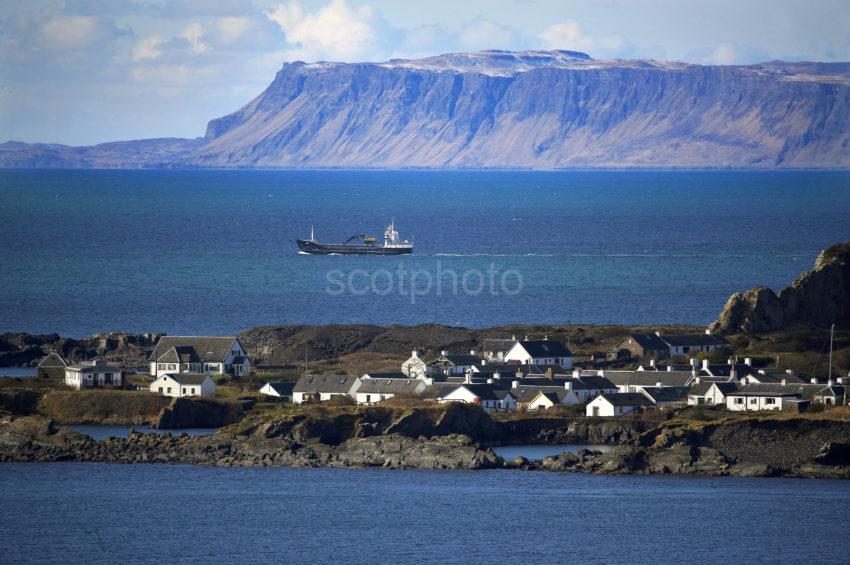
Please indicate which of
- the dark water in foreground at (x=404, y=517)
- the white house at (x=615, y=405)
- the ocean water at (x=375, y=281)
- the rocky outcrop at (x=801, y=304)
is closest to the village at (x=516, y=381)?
the white house at (x=615, y=405)

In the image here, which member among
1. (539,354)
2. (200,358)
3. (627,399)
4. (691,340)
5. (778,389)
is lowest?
(627,399)

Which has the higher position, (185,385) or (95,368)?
(95,368)

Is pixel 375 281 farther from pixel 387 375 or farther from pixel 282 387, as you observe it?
pixel 282 387

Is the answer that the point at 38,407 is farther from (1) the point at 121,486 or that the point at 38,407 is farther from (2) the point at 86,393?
(1) the point at 121,486

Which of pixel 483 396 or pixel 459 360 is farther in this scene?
pixel 459 360

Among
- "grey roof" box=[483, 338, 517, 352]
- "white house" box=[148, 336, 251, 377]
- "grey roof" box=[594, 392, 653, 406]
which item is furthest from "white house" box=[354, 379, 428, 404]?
"grey roof" box=[483, 338, 517, 352]

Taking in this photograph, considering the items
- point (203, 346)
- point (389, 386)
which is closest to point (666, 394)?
point (389, 386)
